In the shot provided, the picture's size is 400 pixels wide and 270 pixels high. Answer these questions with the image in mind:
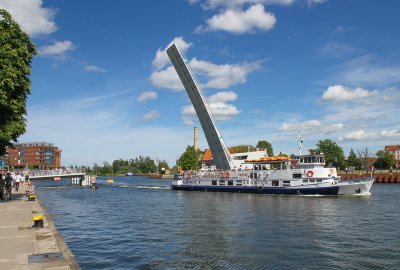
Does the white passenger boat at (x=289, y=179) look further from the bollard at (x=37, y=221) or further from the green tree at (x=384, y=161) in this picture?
the green tree at (x=384, y=161)

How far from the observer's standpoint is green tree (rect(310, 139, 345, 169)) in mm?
120438

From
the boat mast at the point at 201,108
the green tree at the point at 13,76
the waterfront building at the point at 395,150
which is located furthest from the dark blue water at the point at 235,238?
the waterfront building at the point at 395,150

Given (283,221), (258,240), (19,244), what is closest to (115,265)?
(19,244)

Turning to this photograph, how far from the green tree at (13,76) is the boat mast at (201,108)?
2684 cm

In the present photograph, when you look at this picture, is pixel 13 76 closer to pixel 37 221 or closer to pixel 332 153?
pixel 37 221

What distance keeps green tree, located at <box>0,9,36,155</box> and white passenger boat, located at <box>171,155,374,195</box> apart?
33231 millimetres

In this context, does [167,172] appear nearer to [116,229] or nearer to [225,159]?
[225,159]

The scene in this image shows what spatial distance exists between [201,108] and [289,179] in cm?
1548

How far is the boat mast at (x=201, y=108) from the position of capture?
51844 mm

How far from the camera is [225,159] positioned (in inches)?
2288

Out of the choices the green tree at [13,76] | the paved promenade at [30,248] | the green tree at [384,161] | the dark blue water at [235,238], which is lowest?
the dark blue water at [235,238]

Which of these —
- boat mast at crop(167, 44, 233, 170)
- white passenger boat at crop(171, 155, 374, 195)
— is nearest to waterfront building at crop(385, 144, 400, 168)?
boat mast at crop(167, 44, 233, 170)

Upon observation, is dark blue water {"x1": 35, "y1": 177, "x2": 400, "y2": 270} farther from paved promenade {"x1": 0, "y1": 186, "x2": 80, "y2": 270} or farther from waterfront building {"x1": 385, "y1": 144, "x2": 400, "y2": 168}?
waterfront building {"x1": 385, "y1": 144, "x2": 400, "y2": 168}

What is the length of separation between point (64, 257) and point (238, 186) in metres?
44.8
